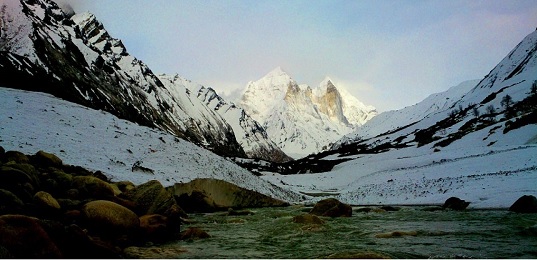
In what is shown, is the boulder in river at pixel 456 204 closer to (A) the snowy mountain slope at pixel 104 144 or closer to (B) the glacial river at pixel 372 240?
(B) the glacial river at pixel 372 240

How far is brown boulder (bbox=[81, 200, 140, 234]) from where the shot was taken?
1262cm

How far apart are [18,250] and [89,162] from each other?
23598 mm

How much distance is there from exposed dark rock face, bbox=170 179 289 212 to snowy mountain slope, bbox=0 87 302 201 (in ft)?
9.77

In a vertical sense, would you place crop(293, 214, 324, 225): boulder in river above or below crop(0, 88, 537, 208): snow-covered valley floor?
below

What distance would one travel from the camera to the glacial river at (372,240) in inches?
442

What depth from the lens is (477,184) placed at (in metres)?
32.5

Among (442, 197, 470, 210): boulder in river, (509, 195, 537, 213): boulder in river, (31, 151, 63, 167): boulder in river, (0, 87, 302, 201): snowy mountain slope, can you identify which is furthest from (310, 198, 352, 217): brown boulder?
(31, 151, 63, 167): boulder in river

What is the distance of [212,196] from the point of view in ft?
101

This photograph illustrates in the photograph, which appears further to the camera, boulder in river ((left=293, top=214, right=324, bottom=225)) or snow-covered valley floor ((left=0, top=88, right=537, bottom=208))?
snow-covered valley floor ((left=0, top=88, right=537, bottom=208))

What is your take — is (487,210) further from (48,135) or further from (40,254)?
(48,135)

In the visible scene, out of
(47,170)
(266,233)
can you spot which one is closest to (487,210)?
(266,233)

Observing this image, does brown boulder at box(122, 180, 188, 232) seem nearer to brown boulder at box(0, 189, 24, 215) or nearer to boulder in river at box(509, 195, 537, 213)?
brown boulder at box(0, 189, 24, 215)

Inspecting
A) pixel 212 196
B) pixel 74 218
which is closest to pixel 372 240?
pixel 74 218

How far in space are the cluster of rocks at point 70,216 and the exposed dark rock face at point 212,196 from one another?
7.44m
